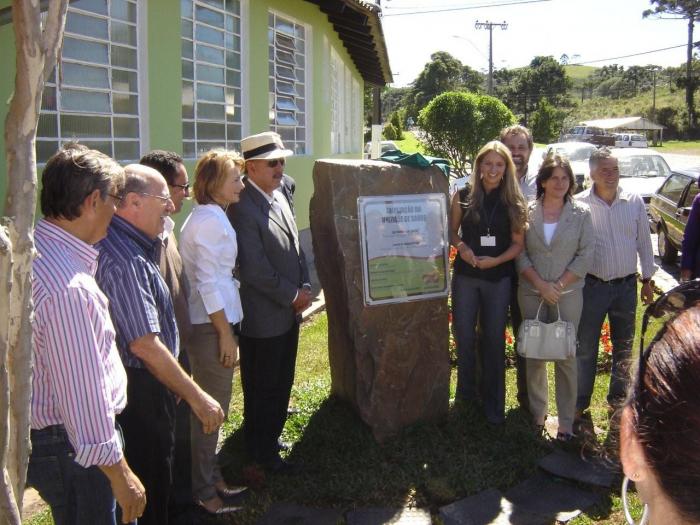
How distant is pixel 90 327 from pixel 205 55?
640 centimetres

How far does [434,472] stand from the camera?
390 cm

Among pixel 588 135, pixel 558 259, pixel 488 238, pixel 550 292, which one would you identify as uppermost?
pixel 588 135

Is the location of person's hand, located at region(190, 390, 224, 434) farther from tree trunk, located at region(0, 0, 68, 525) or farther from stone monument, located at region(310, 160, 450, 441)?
stone monument, located at region(310, 160, 450, 441)

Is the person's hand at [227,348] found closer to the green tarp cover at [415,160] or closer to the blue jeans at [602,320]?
the green tarp cover at [415,160]

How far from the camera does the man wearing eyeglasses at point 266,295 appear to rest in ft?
12.1

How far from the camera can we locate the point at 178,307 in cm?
322

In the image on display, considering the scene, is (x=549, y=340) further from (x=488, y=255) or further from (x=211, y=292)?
(x=211, y=292)

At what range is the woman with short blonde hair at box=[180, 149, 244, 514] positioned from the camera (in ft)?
11.0

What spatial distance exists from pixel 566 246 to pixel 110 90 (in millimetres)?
4301

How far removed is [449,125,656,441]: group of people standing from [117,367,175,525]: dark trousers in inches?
90.0

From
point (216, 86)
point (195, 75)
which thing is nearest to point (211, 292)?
point (195, 75)

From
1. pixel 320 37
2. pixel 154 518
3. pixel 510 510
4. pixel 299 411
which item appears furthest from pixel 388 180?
pixel 320 37

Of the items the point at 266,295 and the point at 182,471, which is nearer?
the point at 182,471

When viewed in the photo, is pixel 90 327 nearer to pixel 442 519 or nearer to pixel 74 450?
pixel 74 450
